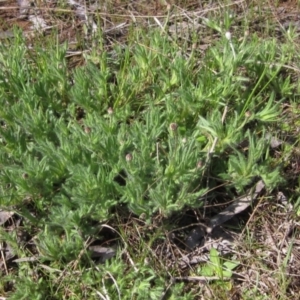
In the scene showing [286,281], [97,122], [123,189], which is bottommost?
[286,281]

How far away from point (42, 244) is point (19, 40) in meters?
1.12

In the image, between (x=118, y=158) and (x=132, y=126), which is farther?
(x=132, y=126)

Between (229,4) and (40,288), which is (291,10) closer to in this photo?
(229,4)

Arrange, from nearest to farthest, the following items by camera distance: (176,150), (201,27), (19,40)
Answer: (176,150)
(19,40)
(201,27)

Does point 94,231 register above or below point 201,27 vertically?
below

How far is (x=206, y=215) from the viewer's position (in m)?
2.59

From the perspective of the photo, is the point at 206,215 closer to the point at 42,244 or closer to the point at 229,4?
the point at 42,244

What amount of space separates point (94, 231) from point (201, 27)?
147 cm

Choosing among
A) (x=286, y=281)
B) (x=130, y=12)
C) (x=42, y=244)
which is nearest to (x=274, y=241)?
(x=286, y=281)

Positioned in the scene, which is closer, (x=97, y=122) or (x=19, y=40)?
(x=97, y=122)

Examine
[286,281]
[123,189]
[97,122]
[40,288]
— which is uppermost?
[97,122]

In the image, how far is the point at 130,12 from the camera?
3.45m

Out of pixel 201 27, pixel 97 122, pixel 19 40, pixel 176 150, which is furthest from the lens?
pixel 201 27

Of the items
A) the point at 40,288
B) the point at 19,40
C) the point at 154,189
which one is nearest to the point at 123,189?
the point at 154,189
